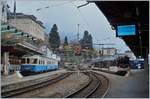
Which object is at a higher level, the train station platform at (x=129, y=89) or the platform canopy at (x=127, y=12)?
the platform canopy at (x=127, y=12)

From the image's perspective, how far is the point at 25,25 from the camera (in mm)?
94812

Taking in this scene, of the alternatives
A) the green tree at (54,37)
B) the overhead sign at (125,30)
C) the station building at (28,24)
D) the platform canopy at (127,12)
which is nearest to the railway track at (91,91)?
the overhead sign at (125,30)

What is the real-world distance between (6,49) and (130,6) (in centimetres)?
2465

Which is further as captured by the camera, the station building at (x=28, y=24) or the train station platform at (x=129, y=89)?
the station building at (x=28, y=24)

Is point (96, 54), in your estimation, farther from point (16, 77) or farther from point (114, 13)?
point (114, 13)

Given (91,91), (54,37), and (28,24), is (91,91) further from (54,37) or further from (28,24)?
(54,37)

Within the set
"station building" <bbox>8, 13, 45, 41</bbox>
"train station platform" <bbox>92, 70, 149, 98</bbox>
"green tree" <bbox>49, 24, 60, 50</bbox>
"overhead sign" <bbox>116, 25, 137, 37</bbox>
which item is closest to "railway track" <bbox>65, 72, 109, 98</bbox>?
"train station platform" <bbox>92, 70, 149, 98</bbox>

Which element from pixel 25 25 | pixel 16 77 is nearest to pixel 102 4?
pixel 16 77

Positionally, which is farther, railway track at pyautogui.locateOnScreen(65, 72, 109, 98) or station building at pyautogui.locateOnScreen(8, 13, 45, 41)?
station building at pyautogui.locateOnScreen(8, 13, 45, 41)

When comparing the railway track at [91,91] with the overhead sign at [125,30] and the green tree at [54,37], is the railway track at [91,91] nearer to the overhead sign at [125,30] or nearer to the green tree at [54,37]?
the overhead sign at [125,30]

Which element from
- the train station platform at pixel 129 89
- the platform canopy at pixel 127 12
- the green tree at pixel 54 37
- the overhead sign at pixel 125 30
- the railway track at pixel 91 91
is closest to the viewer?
the platform canopy at pixel 127 12

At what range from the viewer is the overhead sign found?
2395cm

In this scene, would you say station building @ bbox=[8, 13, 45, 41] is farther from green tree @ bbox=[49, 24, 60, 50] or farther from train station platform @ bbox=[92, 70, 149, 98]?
train station platform @ bbox=[92, 70, 149, 98]

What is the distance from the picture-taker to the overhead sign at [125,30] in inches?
943
